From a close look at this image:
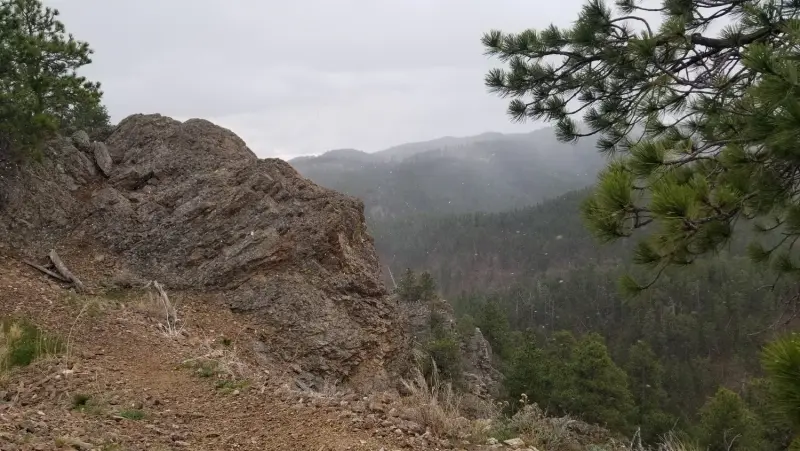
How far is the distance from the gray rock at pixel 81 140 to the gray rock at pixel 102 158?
12 centimetres

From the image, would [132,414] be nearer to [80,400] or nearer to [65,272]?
[80,400]

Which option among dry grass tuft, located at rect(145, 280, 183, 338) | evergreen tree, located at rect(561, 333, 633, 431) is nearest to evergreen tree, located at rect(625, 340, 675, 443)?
evergreen tree, located at rect(561, 333, 633, 431)

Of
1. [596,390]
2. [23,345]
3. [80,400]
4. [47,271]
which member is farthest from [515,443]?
[596,390]

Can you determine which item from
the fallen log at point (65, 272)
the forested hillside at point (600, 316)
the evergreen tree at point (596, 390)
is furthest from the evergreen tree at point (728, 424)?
the fallen log at point (65, 272)

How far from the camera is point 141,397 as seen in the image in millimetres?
4457

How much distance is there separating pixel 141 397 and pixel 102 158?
684 centimetres

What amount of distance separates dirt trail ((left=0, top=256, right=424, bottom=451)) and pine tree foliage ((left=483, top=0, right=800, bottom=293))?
242 centimetres

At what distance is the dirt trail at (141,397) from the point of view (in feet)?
12.3

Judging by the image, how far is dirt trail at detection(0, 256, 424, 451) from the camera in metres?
3.74

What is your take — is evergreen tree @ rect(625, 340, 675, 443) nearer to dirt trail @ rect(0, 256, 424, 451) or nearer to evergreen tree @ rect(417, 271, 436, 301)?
evergreen tree @ rect(417, 271, 436, 301)

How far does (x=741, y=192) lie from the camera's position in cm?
293

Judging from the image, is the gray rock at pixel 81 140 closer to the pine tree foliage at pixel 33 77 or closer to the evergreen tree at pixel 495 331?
the pine tree foliage at pixel 33 77

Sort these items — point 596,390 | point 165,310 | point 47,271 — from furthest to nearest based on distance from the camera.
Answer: point 596,390
point 47,271
point 165,310

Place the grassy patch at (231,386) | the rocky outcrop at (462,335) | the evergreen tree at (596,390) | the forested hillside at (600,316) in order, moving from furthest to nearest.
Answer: the rocky outcrop at (462,335)
the forested hillside at (600,316)
the evergreen tree at (596,390)
the grassy patch at (231,386)
